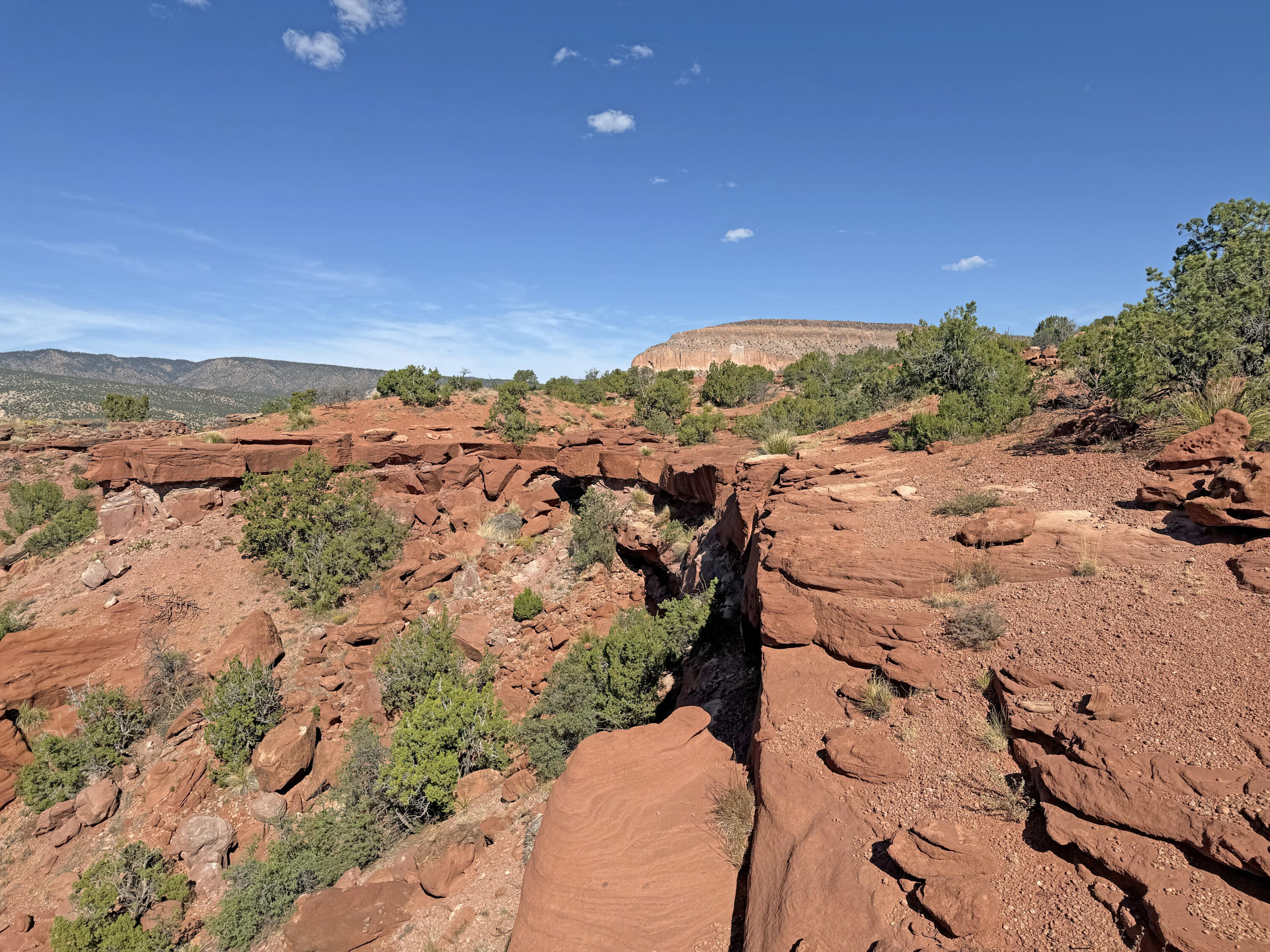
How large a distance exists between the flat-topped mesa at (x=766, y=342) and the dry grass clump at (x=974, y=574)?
5986cm

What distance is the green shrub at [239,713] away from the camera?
479 inches

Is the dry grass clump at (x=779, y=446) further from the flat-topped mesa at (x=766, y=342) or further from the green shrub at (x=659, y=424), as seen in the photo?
the flat-topped mesa at (x=766, y=342)

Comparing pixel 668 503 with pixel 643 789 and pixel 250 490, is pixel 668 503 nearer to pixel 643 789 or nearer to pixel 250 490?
pixel 643 789

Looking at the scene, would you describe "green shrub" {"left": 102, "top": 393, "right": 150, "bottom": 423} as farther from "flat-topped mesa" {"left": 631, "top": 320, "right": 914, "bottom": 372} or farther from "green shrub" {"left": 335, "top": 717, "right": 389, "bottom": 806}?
"flat-topped mesa" {"left": 631, "top": 320, "right": 914, "bottom": 372}

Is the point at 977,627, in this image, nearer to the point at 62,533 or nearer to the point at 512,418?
the point at 512,418

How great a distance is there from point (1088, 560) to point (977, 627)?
5.33ft

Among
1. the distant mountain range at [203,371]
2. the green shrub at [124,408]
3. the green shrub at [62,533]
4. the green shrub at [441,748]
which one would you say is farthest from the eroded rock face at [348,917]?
the distant mountain range at [203,371]

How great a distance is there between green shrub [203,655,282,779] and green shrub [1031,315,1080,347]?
35.7 metres

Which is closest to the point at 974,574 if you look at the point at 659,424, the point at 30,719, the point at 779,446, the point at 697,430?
the point at 779,446

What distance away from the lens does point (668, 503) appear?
18000 millimetres

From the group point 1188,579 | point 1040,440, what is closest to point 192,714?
point 1188,579

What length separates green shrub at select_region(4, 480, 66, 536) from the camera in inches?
791

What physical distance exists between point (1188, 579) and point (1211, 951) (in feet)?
12.5

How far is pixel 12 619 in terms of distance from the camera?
15.8m
